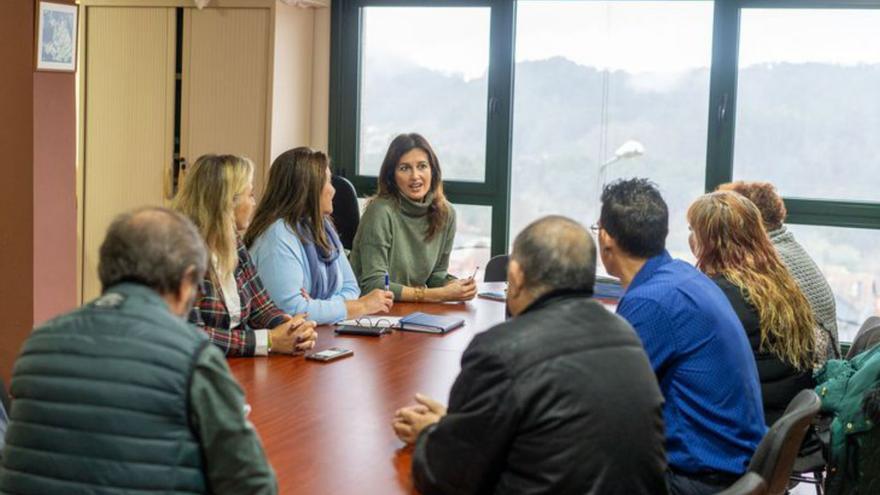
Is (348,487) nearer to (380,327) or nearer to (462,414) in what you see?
(462,414)

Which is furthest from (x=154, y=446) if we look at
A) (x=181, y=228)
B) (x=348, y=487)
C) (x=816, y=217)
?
(x=816, y=217)

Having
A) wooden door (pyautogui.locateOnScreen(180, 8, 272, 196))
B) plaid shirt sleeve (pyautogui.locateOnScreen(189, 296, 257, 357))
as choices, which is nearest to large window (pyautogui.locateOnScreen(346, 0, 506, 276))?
wooden door (pyautogui.locateOnScreen(180, 8, 272, 196))

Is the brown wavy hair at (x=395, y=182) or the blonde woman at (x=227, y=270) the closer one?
the blonde woman at (x=227, y=270)

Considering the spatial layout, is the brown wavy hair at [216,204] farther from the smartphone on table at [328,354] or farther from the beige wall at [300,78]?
the beige wall at [300,78]

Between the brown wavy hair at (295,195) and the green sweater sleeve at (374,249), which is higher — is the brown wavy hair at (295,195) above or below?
above

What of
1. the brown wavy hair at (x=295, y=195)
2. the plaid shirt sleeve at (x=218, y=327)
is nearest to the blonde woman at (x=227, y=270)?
the plaid shirt sleeve at (x=218, y=327)

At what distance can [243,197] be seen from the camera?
11.8 feet

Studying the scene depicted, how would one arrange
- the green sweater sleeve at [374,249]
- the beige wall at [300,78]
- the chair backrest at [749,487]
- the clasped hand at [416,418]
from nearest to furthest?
the chair backrest at [749,487] → the clasped hand at [416,418] → the green sweater sleeve at [374,249] → the beige wall at [300,78]

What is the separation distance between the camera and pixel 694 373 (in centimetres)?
277

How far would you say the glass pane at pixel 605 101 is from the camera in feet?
21.5

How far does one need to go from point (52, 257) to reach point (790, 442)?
148 inches

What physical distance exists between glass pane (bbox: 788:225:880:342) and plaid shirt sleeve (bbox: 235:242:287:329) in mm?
3671

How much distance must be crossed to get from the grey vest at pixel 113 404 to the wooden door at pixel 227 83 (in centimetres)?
490

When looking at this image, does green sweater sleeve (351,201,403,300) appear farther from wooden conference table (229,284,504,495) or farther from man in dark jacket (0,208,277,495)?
man in dark jacket (0,208,277,495)
